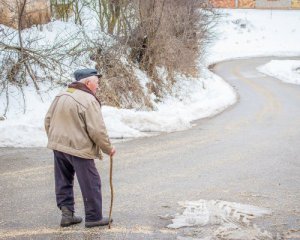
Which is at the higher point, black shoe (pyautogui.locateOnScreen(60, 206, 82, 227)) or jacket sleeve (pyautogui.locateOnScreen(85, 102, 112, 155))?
jacket sleeve (pyautogui.locateOnScreen(85, 102, 112, 155))

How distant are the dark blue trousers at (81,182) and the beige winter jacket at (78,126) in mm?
116

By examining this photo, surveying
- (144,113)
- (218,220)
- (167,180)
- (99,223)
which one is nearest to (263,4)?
(144,113)

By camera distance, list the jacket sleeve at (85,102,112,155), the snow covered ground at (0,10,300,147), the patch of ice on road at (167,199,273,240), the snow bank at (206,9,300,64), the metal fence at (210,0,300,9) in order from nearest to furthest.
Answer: the jacket sleeve at (85,102,112,155)
the patch of ice on road at (167,199,273,240)
the snow covered ground at (0,10,300,147)
the snow bank at (206,9,300,64)
the metal fence at (210,0,300,9)

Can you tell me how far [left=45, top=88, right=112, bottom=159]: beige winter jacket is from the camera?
16.4 ft

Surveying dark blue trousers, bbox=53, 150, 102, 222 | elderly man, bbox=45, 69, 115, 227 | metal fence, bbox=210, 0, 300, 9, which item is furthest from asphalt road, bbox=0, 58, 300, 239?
metal fence, bbox=210, 0, 300, 9

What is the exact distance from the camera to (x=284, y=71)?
1457 inches

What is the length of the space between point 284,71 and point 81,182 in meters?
34.0

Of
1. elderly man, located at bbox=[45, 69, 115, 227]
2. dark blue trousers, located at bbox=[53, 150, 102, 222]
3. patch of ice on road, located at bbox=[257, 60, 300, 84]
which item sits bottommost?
patch of ice on road, located at bbox=[257, 60, 300, 84]

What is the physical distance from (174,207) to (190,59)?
18264 millimetres

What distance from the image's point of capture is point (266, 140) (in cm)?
1166

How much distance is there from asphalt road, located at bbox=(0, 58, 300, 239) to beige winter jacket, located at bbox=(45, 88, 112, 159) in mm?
936

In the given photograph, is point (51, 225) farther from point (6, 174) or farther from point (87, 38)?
point (87, 38)

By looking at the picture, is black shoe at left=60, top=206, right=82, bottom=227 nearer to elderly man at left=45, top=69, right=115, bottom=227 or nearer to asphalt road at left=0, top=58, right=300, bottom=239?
asphalt road at left=0, top=58, right=300, bottom=239

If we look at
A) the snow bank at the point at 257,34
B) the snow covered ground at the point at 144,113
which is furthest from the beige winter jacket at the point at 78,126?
the snow bank at the point at 257,34
